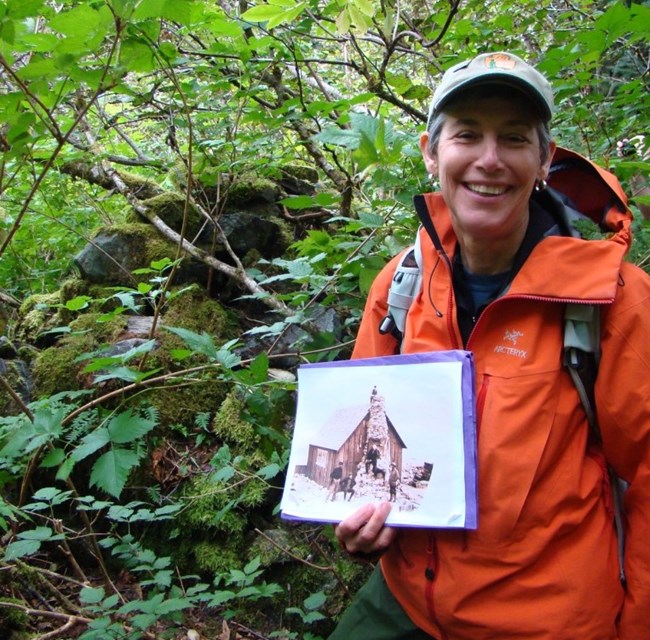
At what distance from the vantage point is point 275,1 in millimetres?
2277

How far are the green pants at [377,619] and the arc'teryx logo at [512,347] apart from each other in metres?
0.86

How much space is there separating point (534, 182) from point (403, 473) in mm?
916

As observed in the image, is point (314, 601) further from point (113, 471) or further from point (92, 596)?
point (113, 471)

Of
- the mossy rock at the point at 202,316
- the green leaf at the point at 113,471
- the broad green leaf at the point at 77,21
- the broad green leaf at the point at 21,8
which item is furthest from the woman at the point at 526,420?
the mossy rock at the point at 202,316

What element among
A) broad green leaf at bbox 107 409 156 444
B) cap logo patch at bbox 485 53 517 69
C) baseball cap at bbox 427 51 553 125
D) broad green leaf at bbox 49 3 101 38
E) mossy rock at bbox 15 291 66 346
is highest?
broad green leaf at bbox 49 3 101 38

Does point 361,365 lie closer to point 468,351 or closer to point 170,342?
point 468,351

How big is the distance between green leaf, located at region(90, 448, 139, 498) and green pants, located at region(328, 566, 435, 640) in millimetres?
888

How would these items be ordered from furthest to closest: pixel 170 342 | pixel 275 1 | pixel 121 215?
pixel 121 215 → pixel 170 342 → pixel 275 1

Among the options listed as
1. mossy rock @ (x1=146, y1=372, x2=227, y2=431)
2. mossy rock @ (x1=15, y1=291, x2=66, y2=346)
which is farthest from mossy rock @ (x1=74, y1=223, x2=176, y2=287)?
mossy rock @ (x1=146, y1=372, x2=227, y2=431)

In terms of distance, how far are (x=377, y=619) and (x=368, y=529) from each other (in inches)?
19.4

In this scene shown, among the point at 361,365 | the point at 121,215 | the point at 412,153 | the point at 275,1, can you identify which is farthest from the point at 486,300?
the point at 121,215

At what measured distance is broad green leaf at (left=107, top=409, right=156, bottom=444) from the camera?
1.86m

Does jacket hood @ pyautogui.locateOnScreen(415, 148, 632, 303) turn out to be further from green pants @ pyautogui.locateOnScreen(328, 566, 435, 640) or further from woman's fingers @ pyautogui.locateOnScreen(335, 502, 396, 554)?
green pants @ pyautogui.locateOnScreen(328, 566, 435, 640)

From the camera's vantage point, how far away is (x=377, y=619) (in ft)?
5.78
